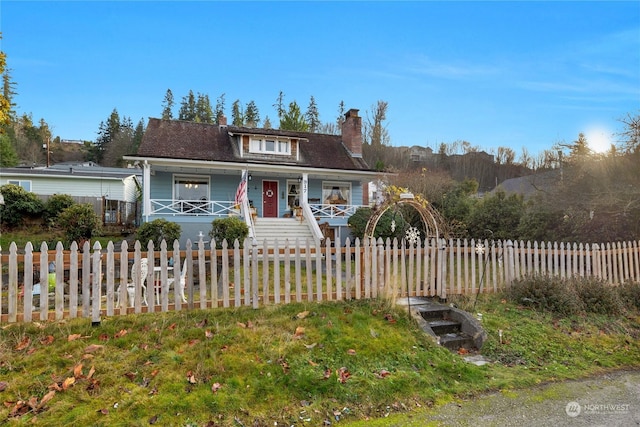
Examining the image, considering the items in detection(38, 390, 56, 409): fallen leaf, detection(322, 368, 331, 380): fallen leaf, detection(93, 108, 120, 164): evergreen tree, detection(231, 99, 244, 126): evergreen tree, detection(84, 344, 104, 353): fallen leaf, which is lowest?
detection(322, 368, 331, 380): fallen leaf

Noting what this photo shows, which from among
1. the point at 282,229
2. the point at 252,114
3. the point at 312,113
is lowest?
the point at 282,229

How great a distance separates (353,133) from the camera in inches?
845

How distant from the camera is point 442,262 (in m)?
6.98

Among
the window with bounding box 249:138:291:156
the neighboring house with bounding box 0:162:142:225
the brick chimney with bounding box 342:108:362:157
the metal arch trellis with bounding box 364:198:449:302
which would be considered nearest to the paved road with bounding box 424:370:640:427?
the metal arch trellis with bounding box 364:198:449:302

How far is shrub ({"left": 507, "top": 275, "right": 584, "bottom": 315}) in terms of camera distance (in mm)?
6473

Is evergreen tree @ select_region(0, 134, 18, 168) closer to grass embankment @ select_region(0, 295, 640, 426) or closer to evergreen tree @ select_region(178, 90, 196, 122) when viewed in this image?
evergreen tree @ select_region(178, 90, 196, 122)

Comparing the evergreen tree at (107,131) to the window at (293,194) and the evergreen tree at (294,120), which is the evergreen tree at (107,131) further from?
the window at (293,194)

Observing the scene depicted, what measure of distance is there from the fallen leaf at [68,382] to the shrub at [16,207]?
651 inches

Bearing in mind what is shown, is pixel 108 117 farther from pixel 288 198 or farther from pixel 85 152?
pixel 288 198

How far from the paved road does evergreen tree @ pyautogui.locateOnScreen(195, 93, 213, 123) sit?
5665 cm

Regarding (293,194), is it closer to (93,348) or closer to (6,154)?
(93,348)

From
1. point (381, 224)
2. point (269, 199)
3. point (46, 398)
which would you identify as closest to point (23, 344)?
point (46, 398)

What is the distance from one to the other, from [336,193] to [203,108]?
44397 millimetres

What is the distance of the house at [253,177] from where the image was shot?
15.9m
